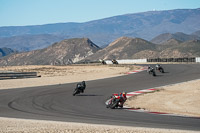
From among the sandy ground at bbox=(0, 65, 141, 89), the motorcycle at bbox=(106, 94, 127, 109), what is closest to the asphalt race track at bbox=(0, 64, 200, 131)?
the motorcycle at bbox=(106, 94, 127, 109)

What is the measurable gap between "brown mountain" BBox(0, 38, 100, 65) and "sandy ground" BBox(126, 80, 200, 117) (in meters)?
146

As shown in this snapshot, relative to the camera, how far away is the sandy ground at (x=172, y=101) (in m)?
15.1

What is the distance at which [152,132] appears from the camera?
9.99 metres

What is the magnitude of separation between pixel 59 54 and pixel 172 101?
551ft

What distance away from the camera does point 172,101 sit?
58.9 ft

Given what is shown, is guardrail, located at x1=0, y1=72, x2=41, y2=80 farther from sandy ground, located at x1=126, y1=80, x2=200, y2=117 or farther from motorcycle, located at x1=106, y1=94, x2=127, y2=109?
motorcycle, located at x1=106, y1=94, x2=127, y2=109

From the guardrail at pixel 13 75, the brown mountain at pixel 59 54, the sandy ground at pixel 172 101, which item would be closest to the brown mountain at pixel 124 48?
the brown mountain at pixel 59 54

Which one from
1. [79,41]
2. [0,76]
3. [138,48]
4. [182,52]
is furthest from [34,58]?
[0,76]

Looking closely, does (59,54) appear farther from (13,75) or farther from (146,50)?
(13,75)

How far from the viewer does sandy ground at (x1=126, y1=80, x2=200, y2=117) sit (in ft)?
49.5

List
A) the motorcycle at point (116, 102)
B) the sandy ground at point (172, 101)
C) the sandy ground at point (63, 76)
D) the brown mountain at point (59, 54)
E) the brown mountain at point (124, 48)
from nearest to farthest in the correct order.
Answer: the sandy ground at point (172, 101) → the motorcycle at point (116, 102) → the sandy ground at point (63, 76) → the brown mountain at point (124, 48) → the brown mountain at point (59, 54)

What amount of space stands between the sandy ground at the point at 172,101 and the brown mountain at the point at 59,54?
146 m

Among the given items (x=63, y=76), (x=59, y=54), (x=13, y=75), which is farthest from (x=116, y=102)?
(x=59, y=54)

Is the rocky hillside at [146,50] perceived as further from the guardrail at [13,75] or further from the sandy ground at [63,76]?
the guardrail at [13,75]
